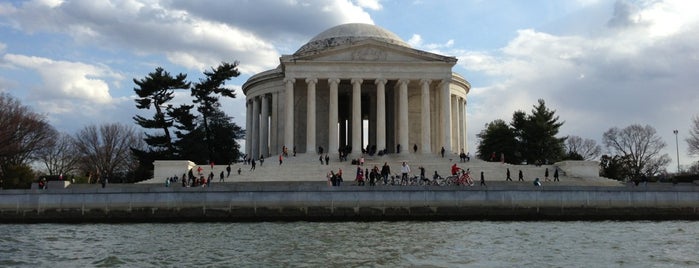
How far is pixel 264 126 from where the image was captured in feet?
234

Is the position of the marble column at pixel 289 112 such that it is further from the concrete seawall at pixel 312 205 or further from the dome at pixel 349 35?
the concrete seawall at pixel 312 205

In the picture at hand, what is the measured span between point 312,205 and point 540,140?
49664 mm

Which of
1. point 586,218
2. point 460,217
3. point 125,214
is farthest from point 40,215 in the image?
point 586,218

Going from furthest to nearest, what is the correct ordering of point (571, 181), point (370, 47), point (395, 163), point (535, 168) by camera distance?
point (370, 47), point (395, 163), point (535, 168), point (571, 181)

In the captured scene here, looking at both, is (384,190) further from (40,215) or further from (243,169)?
(243,169)

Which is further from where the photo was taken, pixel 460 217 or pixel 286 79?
pixel 286 79

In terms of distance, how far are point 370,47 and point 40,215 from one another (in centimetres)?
3574

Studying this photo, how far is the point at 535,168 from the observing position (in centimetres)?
5350

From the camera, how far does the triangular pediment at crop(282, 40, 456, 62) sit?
6191cm

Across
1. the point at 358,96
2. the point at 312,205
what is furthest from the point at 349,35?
the point at 312,205

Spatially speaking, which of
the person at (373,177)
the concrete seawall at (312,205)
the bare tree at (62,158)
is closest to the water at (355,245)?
the concrete seawall at (312,205)

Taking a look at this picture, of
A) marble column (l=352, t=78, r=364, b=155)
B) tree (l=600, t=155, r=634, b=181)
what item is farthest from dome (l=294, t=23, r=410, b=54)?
tree (l=600, t=155, r=634, b=181)

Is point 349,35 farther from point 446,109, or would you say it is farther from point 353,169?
point 353,169

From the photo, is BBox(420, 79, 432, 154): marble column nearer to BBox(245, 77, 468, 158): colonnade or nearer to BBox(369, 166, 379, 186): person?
BBox(245, 77, 468, 158): colonnade
